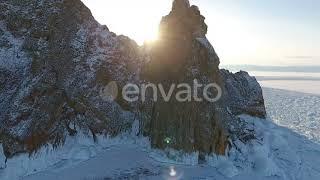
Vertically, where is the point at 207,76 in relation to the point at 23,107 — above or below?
above

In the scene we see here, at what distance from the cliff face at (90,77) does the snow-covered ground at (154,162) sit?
85cm

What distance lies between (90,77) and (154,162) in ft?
29.8

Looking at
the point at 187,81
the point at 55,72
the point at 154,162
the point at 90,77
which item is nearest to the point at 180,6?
the point at 187,81

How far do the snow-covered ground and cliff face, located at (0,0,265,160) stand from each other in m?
0.85

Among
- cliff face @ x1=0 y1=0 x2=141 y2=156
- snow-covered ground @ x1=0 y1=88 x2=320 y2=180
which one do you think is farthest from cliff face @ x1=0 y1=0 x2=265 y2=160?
snow-covered ground @ x1=0 y1=88 x2=320 y2=180

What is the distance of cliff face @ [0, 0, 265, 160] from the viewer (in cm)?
2739

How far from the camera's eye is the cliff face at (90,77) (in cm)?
2739

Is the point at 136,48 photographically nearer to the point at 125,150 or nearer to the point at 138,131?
the point at 138,131

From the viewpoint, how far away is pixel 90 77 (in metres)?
31.0

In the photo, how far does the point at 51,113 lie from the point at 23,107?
6.36 ft

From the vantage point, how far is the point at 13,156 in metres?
24.8

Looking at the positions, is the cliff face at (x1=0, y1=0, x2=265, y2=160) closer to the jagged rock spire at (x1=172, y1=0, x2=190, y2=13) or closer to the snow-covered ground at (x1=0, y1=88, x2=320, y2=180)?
the jagged rock spire at (x1=172, y1=0, x2=190, y2=13)

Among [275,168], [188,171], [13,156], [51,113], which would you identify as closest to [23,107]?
[51,113]

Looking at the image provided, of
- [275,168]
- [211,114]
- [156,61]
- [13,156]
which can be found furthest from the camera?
[156,61]
